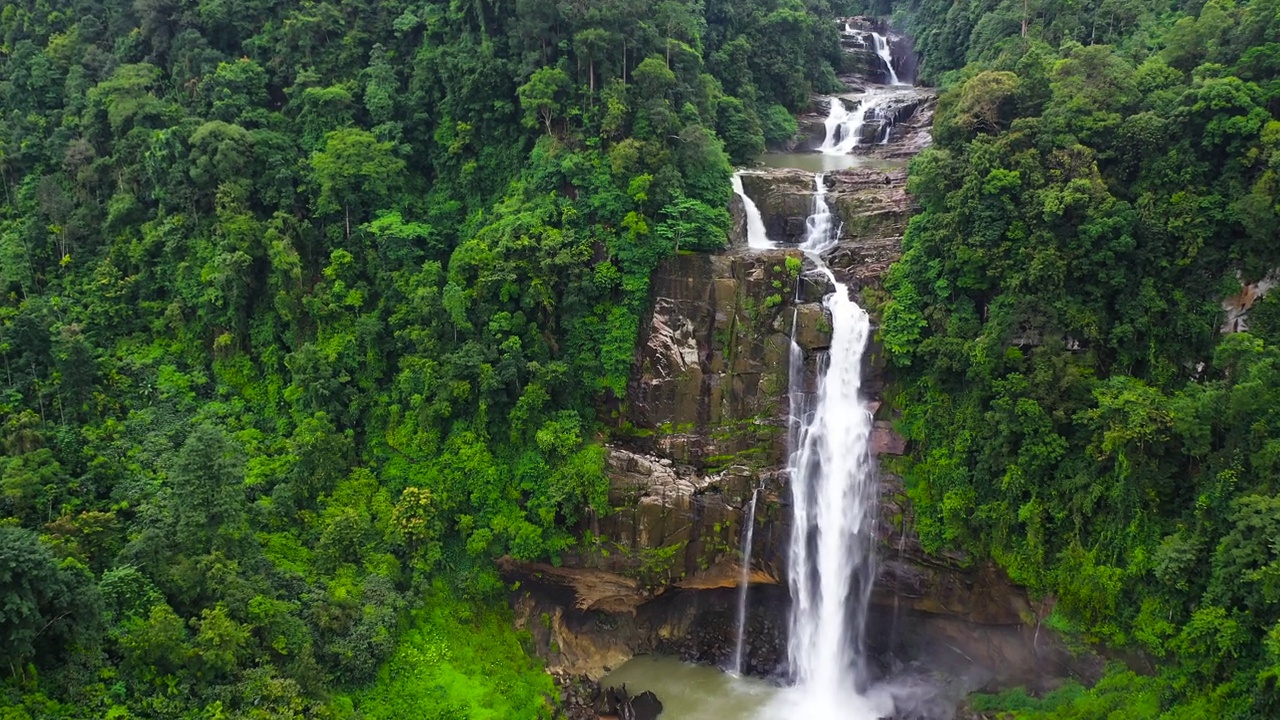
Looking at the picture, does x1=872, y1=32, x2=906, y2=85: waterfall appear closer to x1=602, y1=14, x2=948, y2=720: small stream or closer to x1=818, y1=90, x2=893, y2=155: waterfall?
x1=818, y1=90, x2=893, y2=155: waterfall

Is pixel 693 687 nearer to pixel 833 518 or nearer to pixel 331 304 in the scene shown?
pixel 833 518

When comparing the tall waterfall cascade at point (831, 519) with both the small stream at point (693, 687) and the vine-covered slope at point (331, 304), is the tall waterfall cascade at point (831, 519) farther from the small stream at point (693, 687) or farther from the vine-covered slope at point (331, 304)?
the vine-covered slope at point (331, 304)

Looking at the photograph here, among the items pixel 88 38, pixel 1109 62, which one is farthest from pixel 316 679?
pixel 88 38

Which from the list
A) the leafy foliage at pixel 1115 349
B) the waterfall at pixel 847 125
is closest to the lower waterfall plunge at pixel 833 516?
the leafy foliage at pixel 1115 349

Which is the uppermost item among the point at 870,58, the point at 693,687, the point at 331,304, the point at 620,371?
the point at 870,58

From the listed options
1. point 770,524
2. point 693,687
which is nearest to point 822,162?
point 770,524

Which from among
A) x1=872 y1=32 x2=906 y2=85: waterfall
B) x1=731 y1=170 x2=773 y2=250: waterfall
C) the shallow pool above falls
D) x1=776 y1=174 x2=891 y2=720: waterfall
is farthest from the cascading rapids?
x1=872 y1=32 x2=906 y2=85: waterfall

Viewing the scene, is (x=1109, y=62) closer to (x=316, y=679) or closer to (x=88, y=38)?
(x=316, y=679)
